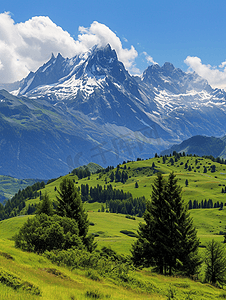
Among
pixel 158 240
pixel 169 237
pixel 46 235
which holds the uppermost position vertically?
pixel 46 235

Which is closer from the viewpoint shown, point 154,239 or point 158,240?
point 158,240

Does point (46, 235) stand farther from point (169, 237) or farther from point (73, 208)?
point (169, 237)

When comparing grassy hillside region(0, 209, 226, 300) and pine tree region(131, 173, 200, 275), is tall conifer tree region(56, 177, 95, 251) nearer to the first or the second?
pine tree region(131, 173, 200, 275)

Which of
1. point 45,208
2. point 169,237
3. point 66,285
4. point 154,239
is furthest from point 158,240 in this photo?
point 66,285

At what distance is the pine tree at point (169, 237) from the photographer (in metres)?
44.6

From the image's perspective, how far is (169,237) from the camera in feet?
148

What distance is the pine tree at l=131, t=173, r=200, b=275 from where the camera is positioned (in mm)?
44562

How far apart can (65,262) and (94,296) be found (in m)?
11.8

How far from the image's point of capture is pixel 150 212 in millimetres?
48750

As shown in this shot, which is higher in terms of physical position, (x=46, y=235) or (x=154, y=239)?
(x=46, y=235)

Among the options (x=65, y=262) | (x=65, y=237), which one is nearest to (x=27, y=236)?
(x=65, y=237)

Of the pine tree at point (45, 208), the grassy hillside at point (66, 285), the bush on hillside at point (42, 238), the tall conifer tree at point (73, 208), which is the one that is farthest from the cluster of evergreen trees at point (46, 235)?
the pine tree at point (45, 208)

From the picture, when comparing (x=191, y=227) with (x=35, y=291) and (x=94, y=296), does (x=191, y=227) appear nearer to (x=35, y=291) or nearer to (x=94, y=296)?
(x=94, y=296)

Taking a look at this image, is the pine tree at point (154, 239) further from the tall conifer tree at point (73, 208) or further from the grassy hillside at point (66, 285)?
the tall conifer tree at point (73, 208)
